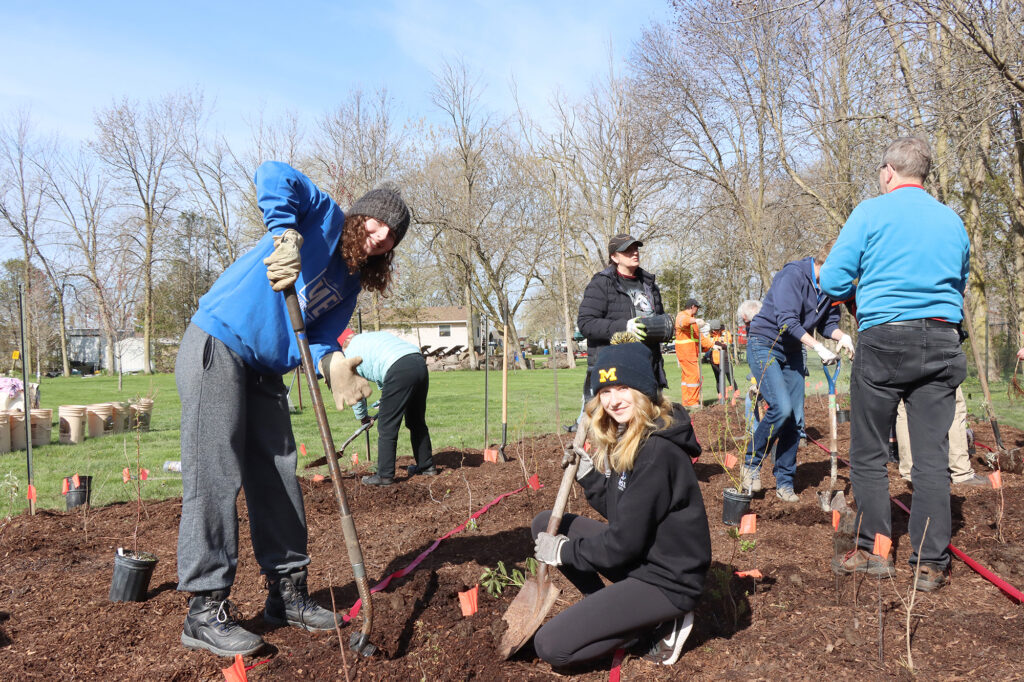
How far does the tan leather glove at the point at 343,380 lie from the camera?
2682 millimetres

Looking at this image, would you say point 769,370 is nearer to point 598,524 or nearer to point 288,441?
point 598,524

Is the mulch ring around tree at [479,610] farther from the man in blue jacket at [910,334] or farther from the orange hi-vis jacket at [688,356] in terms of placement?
the orange hi-vis jacket at [688,356]

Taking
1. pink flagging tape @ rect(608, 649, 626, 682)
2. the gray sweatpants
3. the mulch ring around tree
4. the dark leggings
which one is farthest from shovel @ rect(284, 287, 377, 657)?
pink flagging tape @ rect(608, 649, 626, 682)

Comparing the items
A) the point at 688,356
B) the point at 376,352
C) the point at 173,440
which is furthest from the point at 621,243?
the point at 173,440

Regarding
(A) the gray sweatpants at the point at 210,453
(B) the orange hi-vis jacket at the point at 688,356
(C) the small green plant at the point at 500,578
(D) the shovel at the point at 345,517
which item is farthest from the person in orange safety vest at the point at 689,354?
(A) the gray sweatpants at the point at 210,453

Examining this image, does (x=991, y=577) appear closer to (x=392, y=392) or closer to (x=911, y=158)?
(x=911, y=158)

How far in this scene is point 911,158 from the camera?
3.06 m

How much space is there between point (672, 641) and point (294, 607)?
1400mm

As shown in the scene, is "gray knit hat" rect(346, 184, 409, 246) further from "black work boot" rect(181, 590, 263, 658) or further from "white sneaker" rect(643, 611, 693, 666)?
"white sneaker" rect(643, 611, 693, 666)

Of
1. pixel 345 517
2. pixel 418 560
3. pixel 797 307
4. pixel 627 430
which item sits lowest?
pixel 418 560

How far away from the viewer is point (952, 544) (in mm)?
3473

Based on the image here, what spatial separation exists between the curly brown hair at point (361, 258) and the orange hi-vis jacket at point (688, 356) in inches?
304

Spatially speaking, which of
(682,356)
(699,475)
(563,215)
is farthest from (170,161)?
(699,475)

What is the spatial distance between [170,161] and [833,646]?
36.3m
